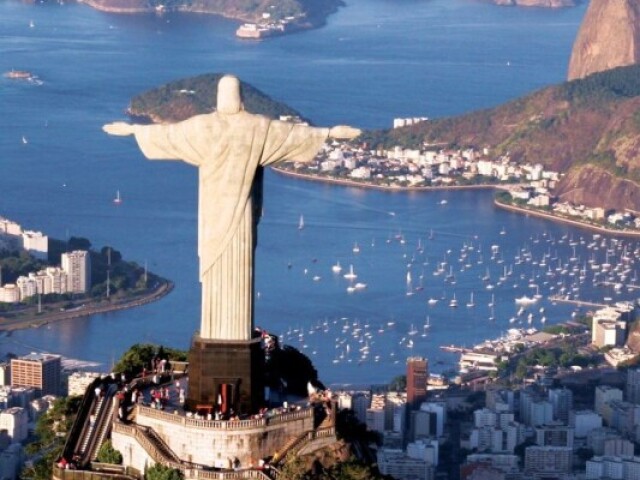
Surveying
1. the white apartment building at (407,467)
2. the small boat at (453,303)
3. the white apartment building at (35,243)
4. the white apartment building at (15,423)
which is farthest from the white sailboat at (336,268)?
the white apartment building at (407,467)

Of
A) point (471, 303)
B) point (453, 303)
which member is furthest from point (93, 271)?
point (471, 303)

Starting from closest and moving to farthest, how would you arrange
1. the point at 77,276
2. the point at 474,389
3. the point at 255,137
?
the point at 255,137, the point at 474,389, the point at 77,276

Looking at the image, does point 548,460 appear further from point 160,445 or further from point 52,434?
point 160,445

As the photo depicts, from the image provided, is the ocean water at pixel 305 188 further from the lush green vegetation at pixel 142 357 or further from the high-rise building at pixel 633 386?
the lush green vegetation at pixel 142 357

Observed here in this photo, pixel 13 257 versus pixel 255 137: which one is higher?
pixel 255 137

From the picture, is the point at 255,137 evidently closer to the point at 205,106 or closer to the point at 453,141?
the point at 205,106

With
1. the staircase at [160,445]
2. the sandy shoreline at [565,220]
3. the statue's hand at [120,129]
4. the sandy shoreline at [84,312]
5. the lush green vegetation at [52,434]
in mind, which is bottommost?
the sandy shoreline at [565,220]

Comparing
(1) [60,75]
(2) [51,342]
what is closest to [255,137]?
(2) [51,342]
